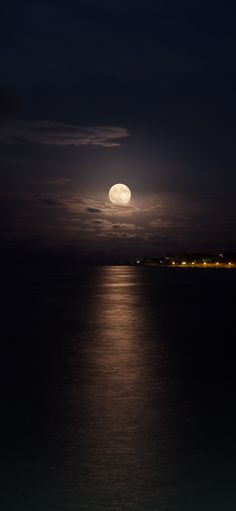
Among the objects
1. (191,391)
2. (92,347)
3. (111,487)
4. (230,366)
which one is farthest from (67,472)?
(92,347)

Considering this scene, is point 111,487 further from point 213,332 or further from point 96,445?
point 213,332

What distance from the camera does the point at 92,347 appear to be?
30.6 m

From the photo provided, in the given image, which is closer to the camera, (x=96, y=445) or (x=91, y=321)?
(x=96, y=445)

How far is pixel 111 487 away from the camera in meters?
9.95

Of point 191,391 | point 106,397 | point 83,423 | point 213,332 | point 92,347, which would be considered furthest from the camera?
point 213,332

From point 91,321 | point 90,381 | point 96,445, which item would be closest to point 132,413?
point 96,445

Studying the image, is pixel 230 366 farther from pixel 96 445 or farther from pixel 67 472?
pixel 67 472

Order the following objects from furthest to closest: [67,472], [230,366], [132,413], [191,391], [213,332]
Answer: [213,332]
[230,366]
[191,391]
[132,413]
[67,472]

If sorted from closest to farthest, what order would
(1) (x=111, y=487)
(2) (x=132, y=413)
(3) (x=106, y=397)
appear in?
(1) (x=111, y=487), (2) (x=132, y=413), (3) (x=106, y=397)

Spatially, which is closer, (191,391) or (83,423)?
(83,423)

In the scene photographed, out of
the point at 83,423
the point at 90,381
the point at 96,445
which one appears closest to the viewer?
the point at 96,445

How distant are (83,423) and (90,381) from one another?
5.98m

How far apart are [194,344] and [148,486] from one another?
22.4 metres

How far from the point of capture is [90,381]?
2033cm
